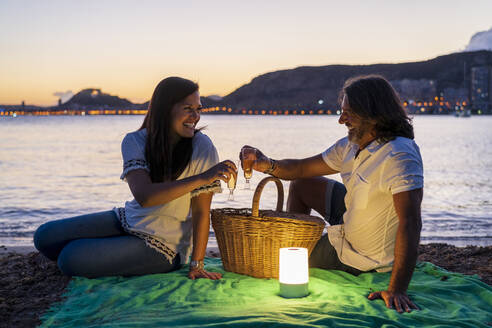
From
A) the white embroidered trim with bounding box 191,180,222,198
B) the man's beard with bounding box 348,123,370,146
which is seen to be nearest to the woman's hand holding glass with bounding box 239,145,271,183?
the white embroidered trim with bounding box 191,180,222,198

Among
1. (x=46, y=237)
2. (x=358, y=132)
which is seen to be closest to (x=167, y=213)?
(x=46, y=237)

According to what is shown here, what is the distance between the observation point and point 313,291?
3.54 meters

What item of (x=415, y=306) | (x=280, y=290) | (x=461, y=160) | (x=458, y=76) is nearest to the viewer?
(x=415, y=306)

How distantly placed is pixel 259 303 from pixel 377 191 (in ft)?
3.41

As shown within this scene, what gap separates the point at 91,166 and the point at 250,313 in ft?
61.3

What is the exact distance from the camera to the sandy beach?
342 centimetres

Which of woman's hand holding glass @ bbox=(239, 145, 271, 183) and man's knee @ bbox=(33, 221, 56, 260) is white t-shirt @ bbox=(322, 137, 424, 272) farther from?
man's knee @ bbox=(33, 221, 56, 260)

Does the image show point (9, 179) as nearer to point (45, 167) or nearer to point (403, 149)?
point (45, 167)

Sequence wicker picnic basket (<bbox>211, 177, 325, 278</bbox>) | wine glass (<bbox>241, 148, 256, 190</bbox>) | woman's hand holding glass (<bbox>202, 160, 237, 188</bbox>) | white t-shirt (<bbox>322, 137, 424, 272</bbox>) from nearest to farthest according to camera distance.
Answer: white t-shirt (<bbox>322, 137, 424, 272</bbox>)
woman's hand holding glass (<bbox>202, 160, 237, 188</bbox>)
wicker picnic basket (<bbox>211, 177, 325, 278</bbox>)
wine glass (<bbox>241, 148, 256, 190</bbox>)

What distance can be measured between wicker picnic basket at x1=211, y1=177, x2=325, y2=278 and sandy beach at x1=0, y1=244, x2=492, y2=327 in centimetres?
126

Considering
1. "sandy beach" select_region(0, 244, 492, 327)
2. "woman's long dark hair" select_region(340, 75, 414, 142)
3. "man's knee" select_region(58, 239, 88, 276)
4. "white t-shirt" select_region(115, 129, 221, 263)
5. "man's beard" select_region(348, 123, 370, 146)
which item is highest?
"woman's long dark hair" select_region(340, 75, 414, 142)

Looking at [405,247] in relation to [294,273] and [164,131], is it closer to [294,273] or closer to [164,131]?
[294,273]

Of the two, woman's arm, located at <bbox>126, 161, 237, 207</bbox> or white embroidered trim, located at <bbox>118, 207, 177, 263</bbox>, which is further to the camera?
white embroidered trim, located at <bbox>118, 207, 177, 263</bbox>

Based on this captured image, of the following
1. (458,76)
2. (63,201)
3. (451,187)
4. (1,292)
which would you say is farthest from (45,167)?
(458,76)
